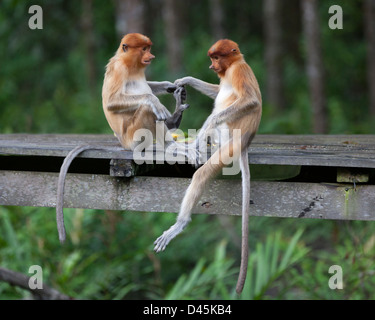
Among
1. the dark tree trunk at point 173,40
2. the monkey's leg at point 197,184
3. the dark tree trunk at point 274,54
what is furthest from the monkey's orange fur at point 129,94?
the dark tree trunk at point 274,54

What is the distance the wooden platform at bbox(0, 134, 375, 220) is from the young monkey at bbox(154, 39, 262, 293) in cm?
10

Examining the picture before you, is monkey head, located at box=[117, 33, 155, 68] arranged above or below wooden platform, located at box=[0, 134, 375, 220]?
above

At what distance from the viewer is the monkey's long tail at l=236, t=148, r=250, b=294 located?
2.72 meters

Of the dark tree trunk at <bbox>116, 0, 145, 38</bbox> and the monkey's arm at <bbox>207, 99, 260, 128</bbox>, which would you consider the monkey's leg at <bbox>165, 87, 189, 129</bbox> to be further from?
the dark tree trunk at <bbox>116, 0, 145, 38</bbox>

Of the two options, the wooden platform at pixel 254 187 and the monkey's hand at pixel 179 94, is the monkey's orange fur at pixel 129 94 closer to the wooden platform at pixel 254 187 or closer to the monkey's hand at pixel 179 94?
the monkey's hand at pixel 179 94

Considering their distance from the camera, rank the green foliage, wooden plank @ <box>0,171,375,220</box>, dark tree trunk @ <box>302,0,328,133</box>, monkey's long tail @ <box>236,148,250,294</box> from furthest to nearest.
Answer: dark tree trunk @ <box>302,0,328,133</box>
the green foliage
wooden plank @ <box>0,171,375,220</box>
monkey's long tail @ <box>236,148,250,294</box>

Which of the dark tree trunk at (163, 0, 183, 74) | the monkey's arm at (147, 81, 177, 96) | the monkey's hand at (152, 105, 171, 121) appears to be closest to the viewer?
the monkey's hand at (152, 105, 171, 121)

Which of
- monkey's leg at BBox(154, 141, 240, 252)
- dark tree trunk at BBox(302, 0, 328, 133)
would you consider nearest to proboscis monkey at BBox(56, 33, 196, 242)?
monkey's leg at BBox(154, 141, 240, 252)

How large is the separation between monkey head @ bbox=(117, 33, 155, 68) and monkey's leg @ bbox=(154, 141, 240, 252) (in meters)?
0.82

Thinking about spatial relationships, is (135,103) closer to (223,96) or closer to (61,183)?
(223,96)

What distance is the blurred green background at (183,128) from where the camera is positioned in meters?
5.21

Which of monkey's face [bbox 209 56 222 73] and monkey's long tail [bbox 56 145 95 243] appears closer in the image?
monkey's long tail [bbox 56 145 95 243]

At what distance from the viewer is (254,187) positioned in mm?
3035

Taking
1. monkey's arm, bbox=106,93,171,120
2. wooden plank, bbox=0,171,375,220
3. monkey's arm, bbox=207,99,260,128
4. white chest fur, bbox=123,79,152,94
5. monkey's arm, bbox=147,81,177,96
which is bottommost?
wooden plank, bbox=0,171,375,220
